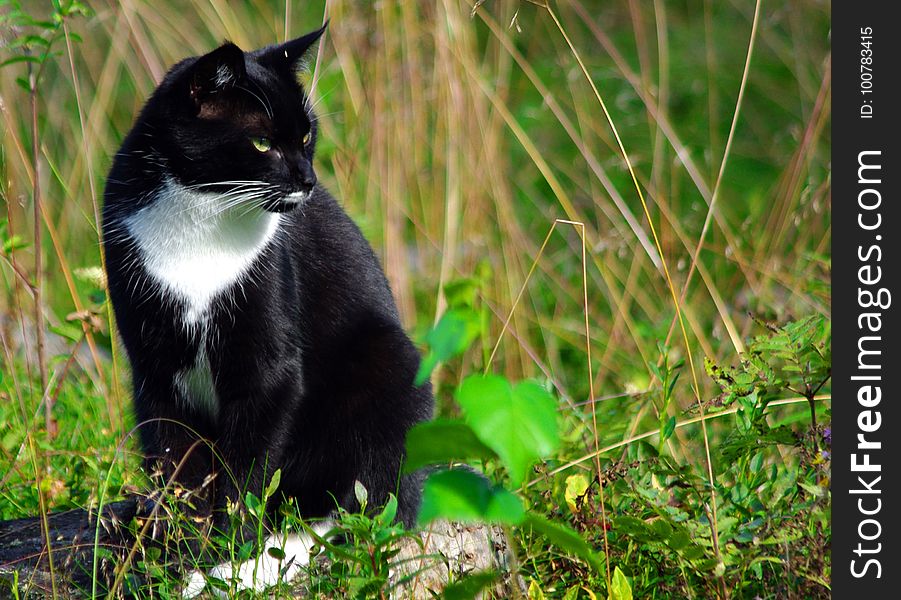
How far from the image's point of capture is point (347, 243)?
7.07 ft

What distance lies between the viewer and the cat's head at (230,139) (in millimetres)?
1849

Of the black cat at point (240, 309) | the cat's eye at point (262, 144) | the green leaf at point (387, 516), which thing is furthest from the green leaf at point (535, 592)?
the cat's eye at point (262, 144)

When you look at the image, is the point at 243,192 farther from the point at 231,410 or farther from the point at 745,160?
the point at 745,160

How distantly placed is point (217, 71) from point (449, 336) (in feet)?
3.34

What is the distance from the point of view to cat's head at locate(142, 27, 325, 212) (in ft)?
6.07

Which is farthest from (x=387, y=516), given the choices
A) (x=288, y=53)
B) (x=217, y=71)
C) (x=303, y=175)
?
(x=288, y=53)

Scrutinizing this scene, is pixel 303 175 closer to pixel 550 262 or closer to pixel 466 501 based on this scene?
pixel 466 501

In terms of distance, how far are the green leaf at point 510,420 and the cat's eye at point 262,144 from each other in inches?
38.8

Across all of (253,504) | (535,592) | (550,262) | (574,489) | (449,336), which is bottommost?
(535,592)

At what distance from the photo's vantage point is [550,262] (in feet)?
12.5

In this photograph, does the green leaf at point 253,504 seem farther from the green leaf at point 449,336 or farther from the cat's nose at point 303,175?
the green leaf at point 449,336

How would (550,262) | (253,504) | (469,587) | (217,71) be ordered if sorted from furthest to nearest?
1. (550,262)
2. (217,71)
3. (253,504)
4. (469,587)

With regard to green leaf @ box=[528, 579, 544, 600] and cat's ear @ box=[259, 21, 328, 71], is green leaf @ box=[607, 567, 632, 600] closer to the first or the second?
green leaf @ box=[528, 579, 544, 600]
